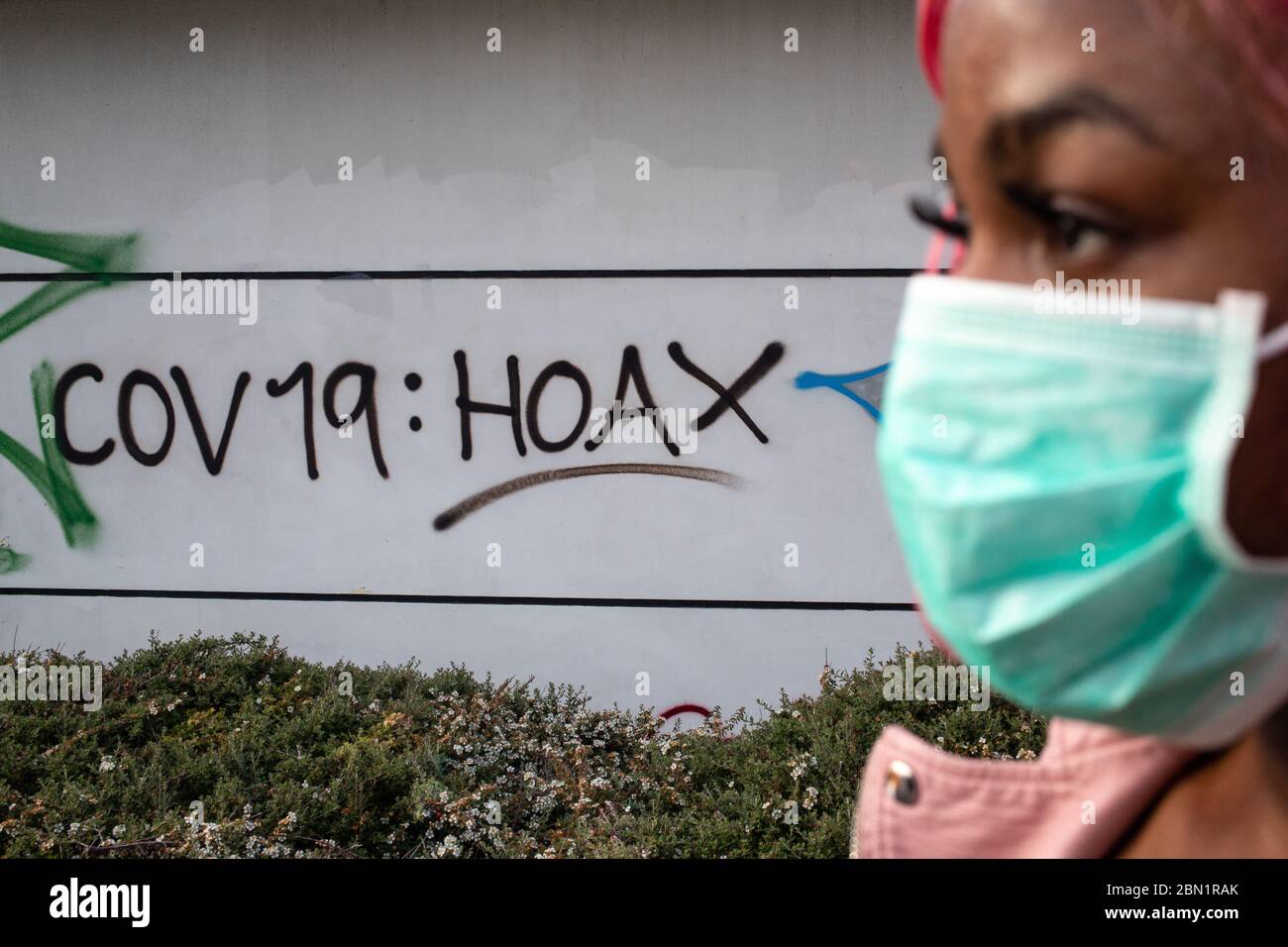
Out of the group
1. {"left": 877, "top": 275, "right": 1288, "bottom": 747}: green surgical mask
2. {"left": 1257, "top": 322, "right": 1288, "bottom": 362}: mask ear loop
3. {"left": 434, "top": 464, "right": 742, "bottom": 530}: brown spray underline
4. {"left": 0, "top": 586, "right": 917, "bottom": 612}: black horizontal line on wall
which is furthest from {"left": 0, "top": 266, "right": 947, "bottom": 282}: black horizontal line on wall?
{"left": 1257, "top": 322, "right": 1288, "bottom": 362}: mask ear loop

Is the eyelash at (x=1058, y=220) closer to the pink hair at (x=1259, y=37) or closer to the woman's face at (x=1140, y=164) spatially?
the woman's face at (x=1140, y=164)

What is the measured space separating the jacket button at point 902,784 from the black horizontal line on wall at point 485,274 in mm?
3718

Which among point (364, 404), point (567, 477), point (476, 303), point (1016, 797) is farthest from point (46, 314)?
point (1016, 797)

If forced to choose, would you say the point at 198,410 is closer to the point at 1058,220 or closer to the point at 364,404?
the point at 364,404

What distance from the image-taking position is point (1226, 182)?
2.73 ft

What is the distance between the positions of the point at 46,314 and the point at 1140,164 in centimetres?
555

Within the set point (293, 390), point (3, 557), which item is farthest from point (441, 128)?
point (3, 557)

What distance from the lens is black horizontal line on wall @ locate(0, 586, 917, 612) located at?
498cm

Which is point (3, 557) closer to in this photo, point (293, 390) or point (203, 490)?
point (203, 490)

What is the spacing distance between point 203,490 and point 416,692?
1.62 metres

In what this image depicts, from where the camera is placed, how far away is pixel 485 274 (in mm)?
5094

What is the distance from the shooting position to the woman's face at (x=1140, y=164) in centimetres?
83

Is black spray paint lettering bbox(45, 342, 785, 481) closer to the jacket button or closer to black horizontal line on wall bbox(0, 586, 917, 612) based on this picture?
black horizontal line on wall bbox(0, 586, 917, 612)

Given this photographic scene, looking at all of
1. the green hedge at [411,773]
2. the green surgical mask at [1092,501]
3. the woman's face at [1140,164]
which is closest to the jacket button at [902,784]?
the green surgical mask at [1092,501]
